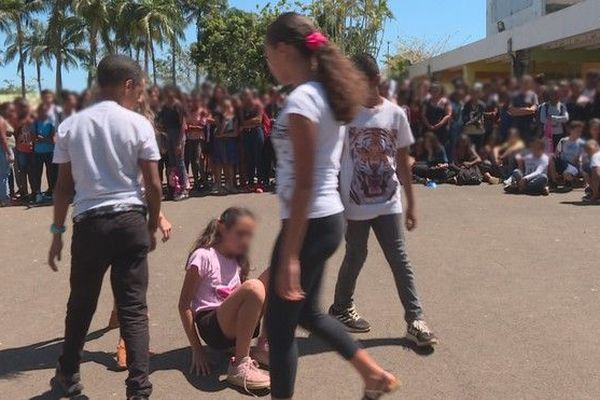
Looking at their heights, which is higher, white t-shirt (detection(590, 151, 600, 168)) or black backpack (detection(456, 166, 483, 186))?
white t-shirt (detection(590, 151, 600, 168))

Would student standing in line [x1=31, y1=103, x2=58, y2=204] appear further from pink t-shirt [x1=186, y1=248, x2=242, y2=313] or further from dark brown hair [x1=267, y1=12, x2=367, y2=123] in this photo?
dark brown hair [x1=267, y1=12, x2=367, y2=123]

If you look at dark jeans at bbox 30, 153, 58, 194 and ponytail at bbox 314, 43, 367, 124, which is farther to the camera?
dark jeans at bbox 30, 153, 58, 194

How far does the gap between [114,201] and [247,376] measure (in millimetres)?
1180

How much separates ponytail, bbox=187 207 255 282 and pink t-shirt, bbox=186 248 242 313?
0.05m

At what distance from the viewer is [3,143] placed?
37.6 feet

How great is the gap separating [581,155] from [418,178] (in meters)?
2.94

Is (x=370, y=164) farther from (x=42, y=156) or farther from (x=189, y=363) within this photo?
(x=42, y=156)

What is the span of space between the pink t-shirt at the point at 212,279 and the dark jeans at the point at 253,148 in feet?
26.4

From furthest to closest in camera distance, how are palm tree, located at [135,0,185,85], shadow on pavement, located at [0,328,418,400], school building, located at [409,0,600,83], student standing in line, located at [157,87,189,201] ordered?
palm tree, located at [135,0,185,85], student standing in line, located at [157,87,189,201], school building, located at [409,0,600,83], shadow on pavement, located at [0,328,418,400]

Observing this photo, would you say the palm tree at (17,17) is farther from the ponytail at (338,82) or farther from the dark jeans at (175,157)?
the ponytail at (338,82)

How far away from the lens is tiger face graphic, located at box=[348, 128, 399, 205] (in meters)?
4.28

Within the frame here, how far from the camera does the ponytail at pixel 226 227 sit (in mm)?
4145

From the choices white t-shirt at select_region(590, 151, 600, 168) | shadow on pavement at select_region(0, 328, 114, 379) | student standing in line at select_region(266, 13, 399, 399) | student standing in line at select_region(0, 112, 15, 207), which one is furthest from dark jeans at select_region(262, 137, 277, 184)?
student standing in line at select_region(266, 13, 399, 399)

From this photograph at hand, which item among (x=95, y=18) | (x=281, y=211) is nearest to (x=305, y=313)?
(x=281, y=211)
